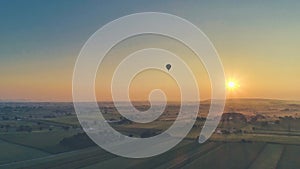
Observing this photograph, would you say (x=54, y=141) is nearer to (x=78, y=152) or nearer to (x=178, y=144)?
(x=78, y=152)

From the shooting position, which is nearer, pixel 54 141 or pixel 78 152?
pixel 78 152

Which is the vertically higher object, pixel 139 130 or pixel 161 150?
pixel 139 130

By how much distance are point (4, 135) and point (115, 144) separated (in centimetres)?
2251

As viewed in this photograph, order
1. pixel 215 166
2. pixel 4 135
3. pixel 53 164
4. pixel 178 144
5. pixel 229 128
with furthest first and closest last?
pixel 229 128 < pixel 4 135 < pixel 178 144 < pixel 53 164 < pixel 215 166

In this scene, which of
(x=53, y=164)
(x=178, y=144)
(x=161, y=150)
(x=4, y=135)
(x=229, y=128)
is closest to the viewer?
(x=53, y=164)

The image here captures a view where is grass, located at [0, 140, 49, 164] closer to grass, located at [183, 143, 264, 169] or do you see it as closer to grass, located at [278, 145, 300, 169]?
grass, located at [183, 143, 264, 169]

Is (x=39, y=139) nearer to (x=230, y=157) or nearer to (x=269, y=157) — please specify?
(x=230, y=157)

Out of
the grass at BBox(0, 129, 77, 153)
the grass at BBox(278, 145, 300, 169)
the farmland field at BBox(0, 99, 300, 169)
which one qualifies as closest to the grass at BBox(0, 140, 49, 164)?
the farmland field at BBox(0, 99, 300, 169)

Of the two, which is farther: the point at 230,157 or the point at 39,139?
the point at 39,139

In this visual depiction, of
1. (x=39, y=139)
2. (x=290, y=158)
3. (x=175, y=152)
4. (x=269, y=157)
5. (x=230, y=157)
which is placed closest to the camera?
(x=290, y=158)

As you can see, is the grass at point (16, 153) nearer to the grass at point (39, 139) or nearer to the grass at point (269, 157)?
the grass at point (39, 139)

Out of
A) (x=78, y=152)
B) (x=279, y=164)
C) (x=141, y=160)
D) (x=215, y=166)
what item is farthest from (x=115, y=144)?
(x=279, y=164)

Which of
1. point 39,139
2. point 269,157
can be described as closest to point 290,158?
point 269,157

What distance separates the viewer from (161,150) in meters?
43.9
